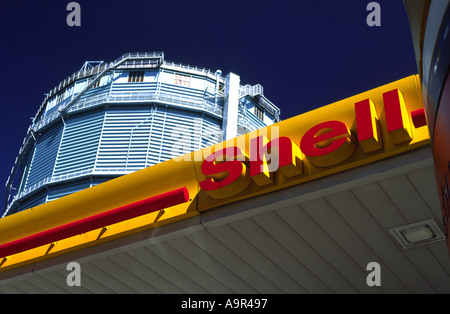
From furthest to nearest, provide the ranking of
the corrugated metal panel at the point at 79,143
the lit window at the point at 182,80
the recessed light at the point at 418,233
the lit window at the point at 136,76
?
the lit window at the point at 136,76 → the lit window at the point at 182,80 → the corrugated metal panel at the point at 79,143 → the recessed light at the point at 418,233

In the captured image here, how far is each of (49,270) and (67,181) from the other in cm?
2488

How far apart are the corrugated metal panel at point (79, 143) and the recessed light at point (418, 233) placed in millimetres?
27600

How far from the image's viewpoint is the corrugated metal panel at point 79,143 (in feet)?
108

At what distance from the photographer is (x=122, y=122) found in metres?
34.0

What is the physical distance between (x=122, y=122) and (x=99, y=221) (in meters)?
27.0

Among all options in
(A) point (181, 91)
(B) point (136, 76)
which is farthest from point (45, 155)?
(A) point (181, 91)

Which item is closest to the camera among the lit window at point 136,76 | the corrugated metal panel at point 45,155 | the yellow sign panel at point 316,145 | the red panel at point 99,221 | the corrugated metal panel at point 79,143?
the yellow sign panel at point 316,145

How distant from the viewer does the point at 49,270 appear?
811 centimetres

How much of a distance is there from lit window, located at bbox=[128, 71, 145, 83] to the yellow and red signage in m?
28.1

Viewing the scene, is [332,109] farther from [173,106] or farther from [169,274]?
[173,106]

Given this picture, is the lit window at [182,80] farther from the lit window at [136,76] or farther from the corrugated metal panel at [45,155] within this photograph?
the corrugated metal panel at [45,155]

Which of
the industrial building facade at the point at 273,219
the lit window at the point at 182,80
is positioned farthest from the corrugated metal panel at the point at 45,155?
the industrial building facade at the point at 273,219
